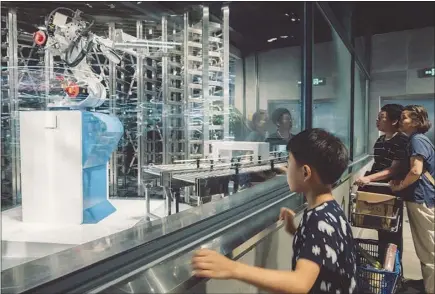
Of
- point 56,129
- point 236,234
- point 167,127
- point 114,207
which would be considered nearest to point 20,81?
point 56,129

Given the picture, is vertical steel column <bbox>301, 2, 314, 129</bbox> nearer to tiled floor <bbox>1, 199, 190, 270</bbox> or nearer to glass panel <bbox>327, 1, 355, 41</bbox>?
glass panel <bbox>327, 1, 355, 41</bbox>

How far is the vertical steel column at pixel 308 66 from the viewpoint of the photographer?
321 cm

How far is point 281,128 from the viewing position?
3971mm

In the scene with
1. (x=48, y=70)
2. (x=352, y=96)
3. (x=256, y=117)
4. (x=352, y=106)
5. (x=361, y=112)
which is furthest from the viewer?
(x=361, y=112)

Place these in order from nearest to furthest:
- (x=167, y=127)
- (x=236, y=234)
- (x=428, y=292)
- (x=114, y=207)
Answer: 1. (x=236, y=234)
2. (x=428, y=292)
3. (x=114, y=207)
4. (x=167, y=127)

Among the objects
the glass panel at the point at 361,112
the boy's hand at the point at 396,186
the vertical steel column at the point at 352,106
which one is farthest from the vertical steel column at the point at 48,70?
the glass panel at the point at 361,112

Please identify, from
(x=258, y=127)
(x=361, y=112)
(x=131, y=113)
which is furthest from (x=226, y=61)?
(x=361, y=112)

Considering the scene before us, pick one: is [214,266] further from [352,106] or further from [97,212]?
[352,106]

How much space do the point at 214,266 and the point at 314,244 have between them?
27cm

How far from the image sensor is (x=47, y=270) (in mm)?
1006

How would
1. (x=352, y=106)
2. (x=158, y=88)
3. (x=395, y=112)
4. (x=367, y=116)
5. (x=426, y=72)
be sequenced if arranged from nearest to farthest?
(x=395, y=112) → (x=158, y=88) → (x=352, y=106) → (x=426, y=72) → (x=367, y=116)

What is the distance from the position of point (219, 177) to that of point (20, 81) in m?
2.34

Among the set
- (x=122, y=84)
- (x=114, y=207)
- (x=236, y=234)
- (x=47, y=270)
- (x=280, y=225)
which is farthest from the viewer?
(x=122, y=84)

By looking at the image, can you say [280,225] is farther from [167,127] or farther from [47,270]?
[167,127]
